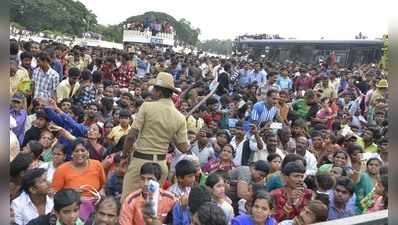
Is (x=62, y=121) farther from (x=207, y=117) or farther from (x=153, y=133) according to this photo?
(x=207, y=117)

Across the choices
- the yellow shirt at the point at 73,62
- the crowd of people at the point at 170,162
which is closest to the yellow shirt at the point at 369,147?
the crowd of people at the point at 170,162

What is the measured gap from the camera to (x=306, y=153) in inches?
218

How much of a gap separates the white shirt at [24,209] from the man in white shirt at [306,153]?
2.76 meters

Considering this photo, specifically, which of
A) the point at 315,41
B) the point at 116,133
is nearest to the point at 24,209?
the point at 116,133

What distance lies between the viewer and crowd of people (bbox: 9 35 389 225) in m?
3.36

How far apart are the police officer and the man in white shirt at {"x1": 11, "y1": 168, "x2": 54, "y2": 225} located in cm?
73

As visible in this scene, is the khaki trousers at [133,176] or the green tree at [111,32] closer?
the khaki trousers at [133,176]

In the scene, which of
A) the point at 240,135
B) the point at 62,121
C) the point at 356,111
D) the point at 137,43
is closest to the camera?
the point at 62,121

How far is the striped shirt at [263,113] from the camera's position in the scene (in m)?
6.79

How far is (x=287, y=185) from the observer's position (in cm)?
422

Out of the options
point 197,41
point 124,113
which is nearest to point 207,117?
point 124,113

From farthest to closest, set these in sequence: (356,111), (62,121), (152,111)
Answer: (356,111) → (62,121) → (152,111)

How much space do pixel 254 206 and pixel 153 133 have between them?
98 centimetres

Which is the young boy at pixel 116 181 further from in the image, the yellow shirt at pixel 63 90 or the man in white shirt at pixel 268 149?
the yellow shirt at pixel 63 90
